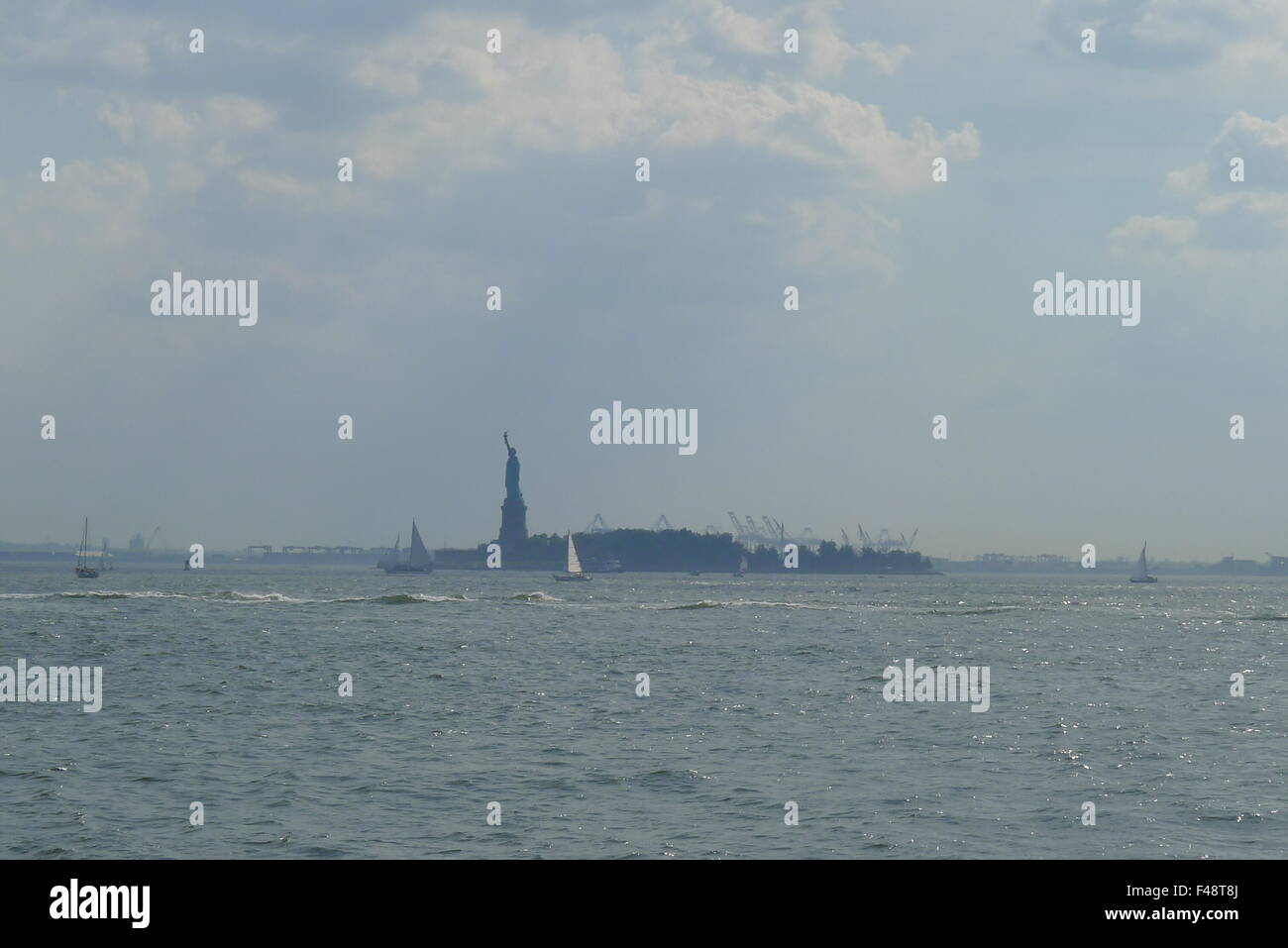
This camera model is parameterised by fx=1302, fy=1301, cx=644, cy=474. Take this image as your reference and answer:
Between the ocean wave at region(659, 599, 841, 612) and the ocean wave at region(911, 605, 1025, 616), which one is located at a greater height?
the ocean wave at region(659, 599, 841, 612)

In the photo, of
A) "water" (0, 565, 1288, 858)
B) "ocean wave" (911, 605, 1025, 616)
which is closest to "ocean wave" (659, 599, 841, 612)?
"ocean wave" (911, 605, 1025, 616)
